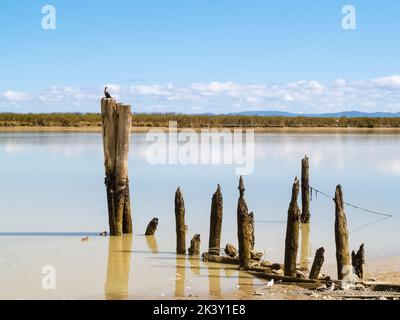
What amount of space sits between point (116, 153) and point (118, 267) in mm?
2549

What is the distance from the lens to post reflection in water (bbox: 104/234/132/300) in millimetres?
8695

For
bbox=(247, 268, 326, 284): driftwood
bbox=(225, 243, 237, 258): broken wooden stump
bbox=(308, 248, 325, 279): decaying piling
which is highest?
bbox=(308, 248, 325, 279): decaying piling

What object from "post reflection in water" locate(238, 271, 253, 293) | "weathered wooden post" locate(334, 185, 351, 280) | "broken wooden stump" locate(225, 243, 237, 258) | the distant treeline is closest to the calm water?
"broken wooden stump" locate(225, 243, 237, 258)

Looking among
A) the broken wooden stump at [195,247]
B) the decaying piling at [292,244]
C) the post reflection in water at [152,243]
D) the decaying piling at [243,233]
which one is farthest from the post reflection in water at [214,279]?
the post reflection in water at [152,243]

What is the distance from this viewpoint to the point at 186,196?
18.3 meters

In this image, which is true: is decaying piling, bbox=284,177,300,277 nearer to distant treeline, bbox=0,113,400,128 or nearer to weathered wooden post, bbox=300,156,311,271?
weathered wooden post, bbox=300,156,311,271

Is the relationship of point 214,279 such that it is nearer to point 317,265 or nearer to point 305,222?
point 317,265

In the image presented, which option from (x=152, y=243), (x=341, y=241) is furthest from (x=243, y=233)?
(x=152, y=243)

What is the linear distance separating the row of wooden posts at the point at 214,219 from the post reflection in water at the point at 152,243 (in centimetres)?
22

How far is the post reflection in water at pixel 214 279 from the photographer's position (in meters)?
8.67

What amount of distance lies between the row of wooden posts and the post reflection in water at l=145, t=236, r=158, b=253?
22 cm

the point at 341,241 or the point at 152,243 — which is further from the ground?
the point at 341,241

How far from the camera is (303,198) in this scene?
14.5 meters

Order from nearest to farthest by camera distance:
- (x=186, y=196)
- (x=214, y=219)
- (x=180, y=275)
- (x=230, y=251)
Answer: (x=180, y=275), (x=230, y=251), (x=214, y=219), (x=186, y=196)
